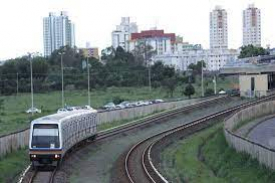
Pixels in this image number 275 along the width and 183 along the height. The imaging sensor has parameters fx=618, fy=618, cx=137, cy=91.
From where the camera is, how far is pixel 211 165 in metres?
30.1

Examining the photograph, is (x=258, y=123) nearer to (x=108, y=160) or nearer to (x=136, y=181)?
(x=108, y=160)

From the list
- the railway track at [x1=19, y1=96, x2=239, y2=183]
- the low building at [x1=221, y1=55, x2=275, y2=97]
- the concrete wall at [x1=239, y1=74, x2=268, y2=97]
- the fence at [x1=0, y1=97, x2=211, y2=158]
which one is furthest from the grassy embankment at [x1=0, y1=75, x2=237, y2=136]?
the railway track at [x1=19, y1=96, x2=239, y2=183]

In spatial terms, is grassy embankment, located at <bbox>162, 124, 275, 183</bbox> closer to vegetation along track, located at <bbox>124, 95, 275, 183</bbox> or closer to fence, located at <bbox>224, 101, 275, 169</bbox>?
fence, located at <bbox>224, 101, 275, 169</bbox>

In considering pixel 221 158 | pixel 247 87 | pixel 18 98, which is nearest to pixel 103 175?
pixel 221 158

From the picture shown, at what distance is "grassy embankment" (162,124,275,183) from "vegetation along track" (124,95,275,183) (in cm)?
76

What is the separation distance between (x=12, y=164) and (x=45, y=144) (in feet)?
7.88

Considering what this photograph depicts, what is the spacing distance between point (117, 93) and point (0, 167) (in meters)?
97.1

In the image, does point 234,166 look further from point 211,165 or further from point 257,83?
point 257,83

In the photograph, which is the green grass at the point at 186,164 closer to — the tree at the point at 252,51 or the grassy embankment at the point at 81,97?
the grassy embankment at the point at 81,97

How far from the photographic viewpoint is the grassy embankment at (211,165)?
23936 millimetres

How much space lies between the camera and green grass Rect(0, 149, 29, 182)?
26.4m

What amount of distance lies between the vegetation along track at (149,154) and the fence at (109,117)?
247 inches

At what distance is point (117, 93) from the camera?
12519 cm

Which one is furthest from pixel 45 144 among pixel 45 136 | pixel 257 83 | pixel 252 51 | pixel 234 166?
pixel 252 51
